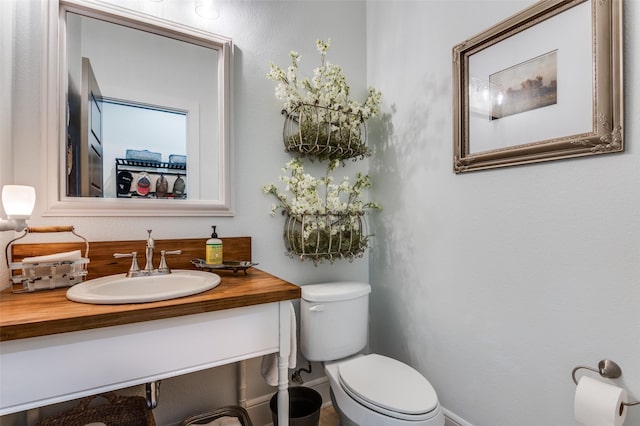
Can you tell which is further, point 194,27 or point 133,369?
point 194,27

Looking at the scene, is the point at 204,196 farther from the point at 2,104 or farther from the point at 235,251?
the point at 2,104

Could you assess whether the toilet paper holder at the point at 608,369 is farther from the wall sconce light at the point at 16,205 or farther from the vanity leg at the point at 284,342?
the wall sconce light at the point at 16,205

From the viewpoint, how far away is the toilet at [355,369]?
112 centimetres

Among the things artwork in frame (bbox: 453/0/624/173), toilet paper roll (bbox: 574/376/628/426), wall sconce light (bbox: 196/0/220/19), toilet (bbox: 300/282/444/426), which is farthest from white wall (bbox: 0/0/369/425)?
toilet paper roll (bbox: 574/376/628/426)

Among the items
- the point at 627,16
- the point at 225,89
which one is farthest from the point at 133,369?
the point at 627,16

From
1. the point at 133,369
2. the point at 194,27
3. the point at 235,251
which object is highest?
the point at 194,27

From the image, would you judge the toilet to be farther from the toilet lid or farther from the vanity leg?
the vanity leg

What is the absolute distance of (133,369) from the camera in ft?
2.81

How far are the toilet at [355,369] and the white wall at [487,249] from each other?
261mm

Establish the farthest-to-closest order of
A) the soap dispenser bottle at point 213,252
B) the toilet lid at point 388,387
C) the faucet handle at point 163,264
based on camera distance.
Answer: the soap dispenser bottle at point 213,252 → the faucet handle at point 163,264 → the toilet lid at point 388,387

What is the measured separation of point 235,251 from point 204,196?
0.29 m

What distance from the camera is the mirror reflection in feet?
4.01

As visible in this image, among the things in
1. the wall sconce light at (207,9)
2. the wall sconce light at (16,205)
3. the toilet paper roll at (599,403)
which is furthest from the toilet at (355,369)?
the wall sconce light at (207,9)

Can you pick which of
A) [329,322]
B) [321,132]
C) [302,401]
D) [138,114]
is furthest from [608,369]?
[138,114]
